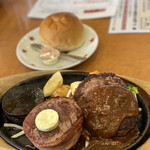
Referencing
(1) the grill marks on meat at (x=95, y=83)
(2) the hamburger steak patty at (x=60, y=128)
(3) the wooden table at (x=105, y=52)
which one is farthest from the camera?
(3) the wooden table at (x=105, y=52)

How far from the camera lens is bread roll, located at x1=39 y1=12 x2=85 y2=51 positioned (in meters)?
1.98

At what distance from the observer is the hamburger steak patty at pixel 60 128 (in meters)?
1.01

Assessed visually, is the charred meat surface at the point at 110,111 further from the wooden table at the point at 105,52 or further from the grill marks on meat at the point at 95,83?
the wooden table at the point at 105,52

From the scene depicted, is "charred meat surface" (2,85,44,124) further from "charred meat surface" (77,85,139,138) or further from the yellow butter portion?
"charred meat surface" (77,85,139,138)

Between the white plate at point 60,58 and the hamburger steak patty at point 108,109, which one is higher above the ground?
the hamburger steak patty at point 108,109

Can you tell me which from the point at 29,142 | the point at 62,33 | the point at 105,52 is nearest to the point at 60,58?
the point at 62,33

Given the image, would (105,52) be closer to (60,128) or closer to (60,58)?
(60,58)

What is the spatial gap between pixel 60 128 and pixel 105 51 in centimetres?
120

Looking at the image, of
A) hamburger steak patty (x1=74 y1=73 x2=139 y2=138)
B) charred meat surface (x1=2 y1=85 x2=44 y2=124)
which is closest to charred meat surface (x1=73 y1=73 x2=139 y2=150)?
hamburger steak patty (x1=74 y1=73 x2=139 y2=138)

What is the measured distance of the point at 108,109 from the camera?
3.53 feet

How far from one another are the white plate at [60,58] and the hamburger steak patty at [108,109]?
70cm

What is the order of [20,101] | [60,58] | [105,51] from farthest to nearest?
[105,51]
[60,58]
[20,101]

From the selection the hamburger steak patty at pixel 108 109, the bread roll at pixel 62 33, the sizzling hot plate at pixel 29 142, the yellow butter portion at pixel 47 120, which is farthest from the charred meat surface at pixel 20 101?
the bread roll at pixel 62 33

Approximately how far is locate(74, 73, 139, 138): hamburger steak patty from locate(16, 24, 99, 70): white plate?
705 millimetres
